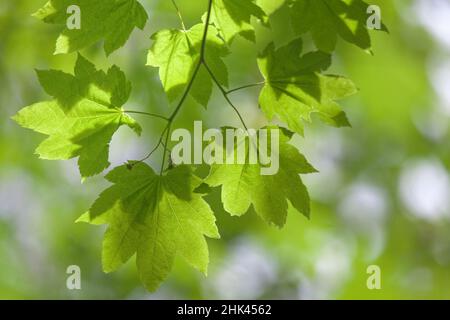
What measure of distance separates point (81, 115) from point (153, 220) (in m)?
0.40

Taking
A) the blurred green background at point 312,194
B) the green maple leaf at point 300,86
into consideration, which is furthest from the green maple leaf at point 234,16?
the blurred green background at point 312,194

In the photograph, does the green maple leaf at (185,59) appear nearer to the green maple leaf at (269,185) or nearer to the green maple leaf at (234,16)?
the green maple leaf at (234,16)

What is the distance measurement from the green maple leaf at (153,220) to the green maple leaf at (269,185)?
8 centimetres

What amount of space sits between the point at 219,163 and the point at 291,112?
272 millimetres

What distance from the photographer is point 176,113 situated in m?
1.63

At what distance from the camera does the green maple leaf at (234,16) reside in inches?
66.0

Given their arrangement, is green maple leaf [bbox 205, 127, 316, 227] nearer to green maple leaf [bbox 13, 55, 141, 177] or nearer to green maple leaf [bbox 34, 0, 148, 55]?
green maple leaf [bbox 13, 55, 141, 177]

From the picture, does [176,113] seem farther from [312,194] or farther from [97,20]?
[312,194]

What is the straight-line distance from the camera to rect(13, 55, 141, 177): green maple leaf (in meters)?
1.65

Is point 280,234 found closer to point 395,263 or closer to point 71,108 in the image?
point 395,263

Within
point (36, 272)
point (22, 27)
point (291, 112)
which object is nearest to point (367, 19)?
point (291, 112)

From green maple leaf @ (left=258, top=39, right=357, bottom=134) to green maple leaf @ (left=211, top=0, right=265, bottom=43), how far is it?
12 centimetres

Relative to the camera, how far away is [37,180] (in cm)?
634

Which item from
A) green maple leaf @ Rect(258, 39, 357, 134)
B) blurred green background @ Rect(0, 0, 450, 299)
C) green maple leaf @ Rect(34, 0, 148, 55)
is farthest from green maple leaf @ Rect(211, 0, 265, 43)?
blurred green background @ Rect(0, 0, 450, 299)
